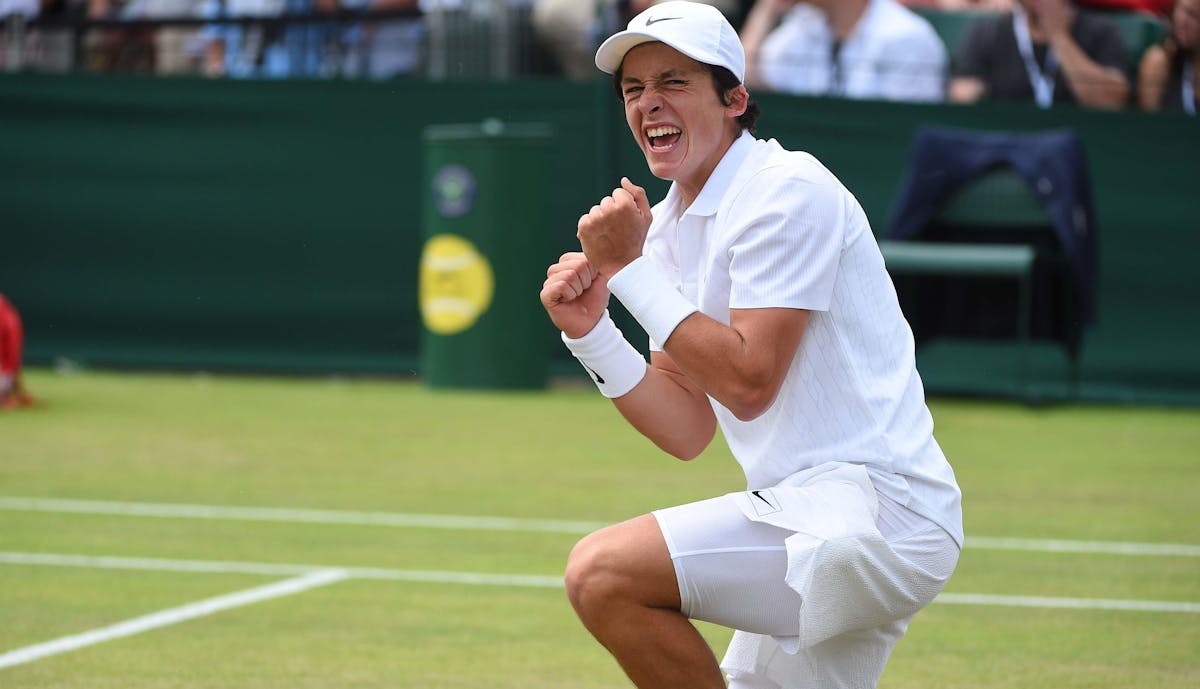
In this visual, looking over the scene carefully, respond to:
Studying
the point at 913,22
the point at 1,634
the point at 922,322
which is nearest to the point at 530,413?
A: the point at 922,322

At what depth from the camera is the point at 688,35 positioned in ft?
12.9

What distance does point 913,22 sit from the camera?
11.9m

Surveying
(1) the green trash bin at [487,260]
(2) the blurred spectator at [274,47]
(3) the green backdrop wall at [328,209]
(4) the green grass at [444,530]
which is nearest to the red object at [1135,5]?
(3) the green backdrop wall at [328,209]

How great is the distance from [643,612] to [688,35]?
1.22 m

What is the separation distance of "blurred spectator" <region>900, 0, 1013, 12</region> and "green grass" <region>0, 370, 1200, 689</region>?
286cm

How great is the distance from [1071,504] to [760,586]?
15.4 ft

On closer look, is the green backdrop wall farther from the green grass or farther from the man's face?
the man's face

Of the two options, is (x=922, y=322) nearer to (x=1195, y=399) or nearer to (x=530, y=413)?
(x=1195, y=399)

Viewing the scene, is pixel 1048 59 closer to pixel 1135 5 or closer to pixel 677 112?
pixel 1135 5

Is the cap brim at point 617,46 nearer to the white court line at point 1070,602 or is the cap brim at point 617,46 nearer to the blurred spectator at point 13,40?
the white court line at point 1070,602

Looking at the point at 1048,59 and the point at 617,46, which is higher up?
the point at 617,46

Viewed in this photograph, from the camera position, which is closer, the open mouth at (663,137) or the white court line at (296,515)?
the open mouth at (663,137)

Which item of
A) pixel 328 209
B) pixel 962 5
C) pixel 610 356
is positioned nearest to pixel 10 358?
pixel 328 209

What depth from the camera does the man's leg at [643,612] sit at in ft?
12.3
